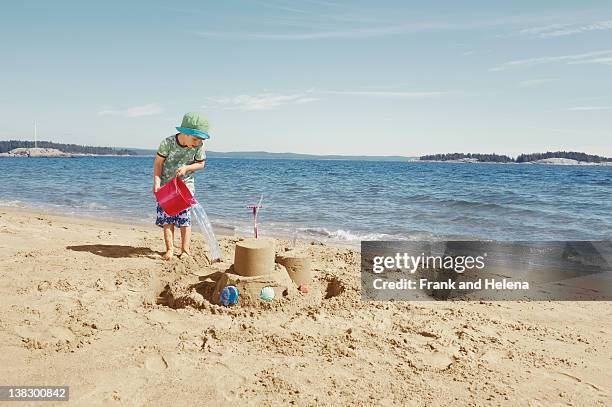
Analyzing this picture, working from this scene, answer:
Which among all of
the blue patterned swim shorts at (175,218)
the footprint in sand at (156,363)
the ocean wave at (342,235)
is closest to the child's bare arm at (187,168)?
the blue patterned swim shorts at (175,218)

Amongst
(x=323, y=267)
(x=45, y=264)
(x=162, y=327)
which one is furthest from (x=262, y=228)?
(x=162, y=327)

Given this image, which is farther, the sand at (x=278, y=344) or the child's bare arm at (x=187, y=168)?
the child's bare arm at (x=187, y=168)

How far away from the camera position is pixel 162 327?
3.57 m

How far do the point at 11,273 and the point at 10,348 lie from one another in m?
1.78

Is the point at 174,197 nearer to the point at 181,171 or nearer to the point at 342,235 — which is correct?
the point at 181,171

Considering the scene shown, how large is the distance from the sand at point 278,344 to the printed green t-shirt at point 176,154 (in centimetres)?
114

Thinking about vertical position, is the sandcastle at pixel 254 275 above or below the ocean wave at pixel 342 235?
above

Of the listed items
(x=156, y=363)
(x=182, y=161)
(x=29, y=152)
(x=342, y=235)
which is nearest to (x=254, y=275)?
(x=156, y=363)

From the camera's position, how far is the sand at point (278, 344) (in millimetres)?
2811

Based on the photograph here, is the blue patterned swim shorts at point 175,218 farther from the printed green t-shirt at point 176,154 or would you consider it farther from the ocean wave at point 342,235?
the ocean wave at point 342,235

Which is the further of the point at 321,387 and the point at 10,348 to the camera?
the point at 10,348

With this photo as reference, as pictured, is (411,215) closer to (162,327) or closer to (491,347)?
(491,347)

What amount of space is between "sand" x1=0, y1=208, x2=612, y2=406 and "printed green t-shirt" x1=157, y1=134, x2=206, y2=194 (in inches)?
44.8

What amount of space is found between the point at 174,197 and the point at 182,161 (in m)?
0.54
